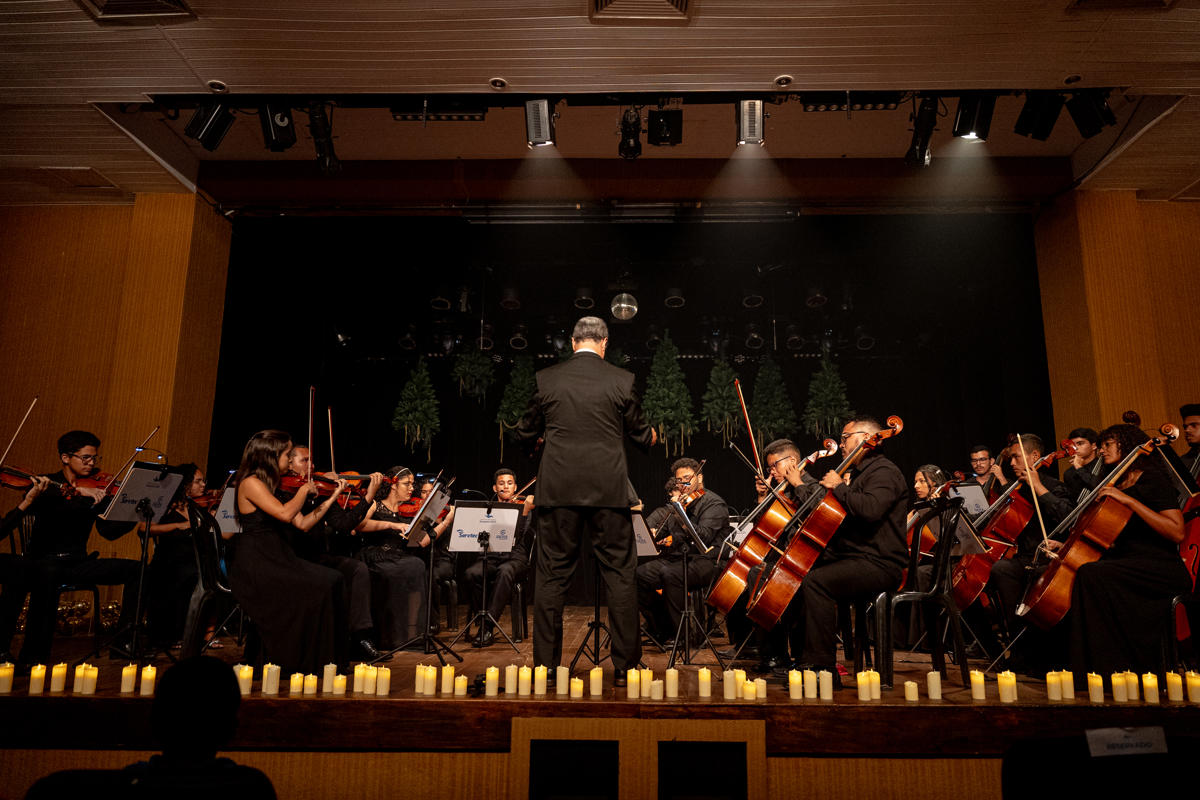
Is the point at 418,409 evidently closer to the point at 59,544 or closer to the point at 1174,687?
the point at 59,544

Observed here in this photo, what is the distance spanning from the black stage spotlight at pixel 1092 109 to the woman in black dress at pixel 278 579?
601 cm

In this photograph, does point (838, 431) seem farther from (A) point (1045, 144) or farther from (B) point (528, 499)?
(B) point (528, 499)

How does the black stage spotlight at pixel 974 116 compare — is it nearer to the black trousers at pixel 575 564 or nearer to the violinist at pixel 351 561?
the black trousers at pixel 575 564

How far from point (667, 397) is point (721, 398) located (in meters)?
0.65

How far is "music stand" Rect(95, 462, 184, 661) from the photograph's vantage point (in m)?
4.48

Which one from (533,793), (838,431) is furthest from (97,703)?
(838,431)

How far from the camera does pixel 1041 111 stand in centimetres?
562

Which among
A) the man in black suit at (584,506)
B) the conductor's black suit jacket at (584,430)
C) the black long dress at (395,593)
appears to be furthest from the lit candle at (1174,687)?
the black long dress at (395,593)

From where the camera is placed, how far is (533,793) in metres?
2.93

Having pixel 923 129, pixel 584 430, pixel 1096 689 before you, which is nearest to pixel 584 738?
pixel 584 430

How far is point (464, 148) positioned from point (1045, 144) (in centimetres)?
559

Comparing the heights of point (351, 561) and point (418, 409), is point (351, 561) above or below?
below

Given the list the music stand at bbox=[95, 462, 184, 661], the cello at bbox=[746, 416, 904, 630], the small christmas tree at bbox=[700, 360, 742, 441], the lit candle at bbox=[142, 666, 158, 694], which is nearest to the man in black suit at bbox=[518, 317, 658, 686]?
the cello at bbox=[746, 416, 904, 630]

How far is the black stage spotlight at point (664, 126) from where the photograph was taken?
5996mm
